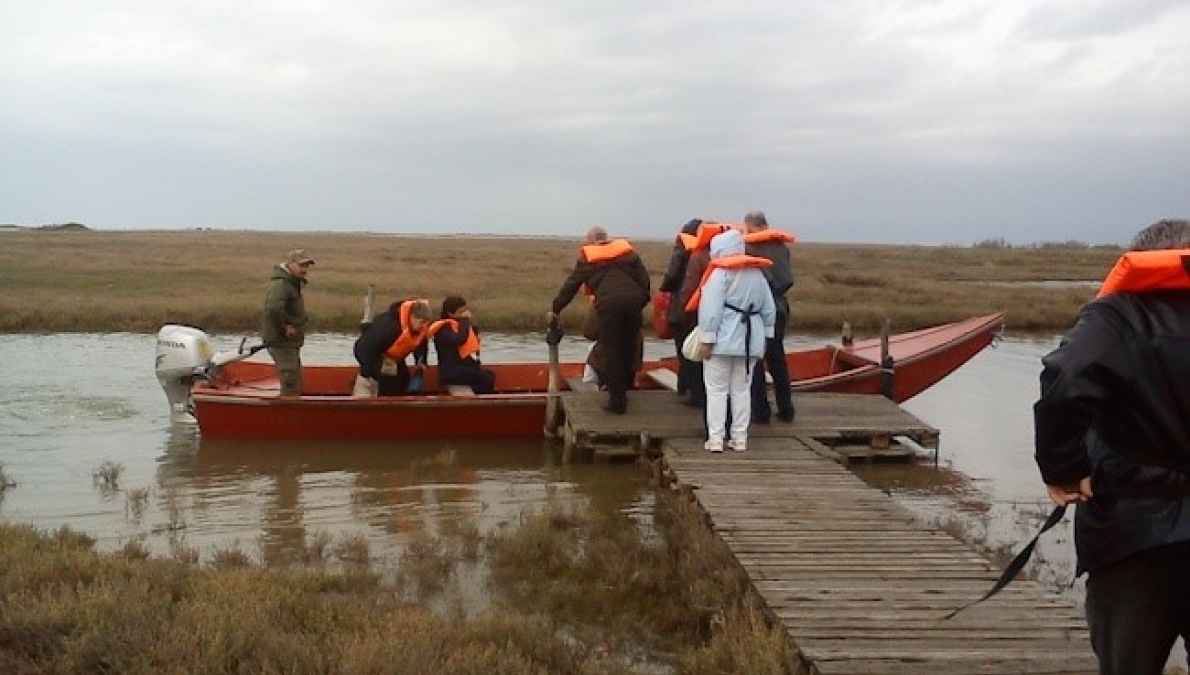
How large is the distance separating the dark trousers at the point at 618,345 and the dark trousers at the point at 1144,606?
7.16m

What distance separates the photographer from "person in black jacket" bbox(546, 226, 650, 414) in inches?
394

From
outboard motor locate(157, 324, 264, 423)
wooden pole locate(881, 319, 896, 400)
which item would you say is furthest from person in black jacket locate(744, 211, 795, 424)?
outboard motor locate(157, 324, 264, 423)

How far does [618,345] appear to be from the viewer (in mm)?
10156

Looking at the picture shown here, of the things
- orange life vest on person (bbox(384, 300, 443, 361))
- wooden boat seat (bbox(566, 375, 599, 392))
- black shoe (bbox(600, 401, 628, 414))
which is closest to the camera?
black shoe (bbox(600, 401, 628, 414))

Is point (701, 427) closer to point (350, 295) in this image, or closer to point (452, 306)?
point (452, 306)

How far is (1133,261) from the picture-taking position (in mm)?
2963

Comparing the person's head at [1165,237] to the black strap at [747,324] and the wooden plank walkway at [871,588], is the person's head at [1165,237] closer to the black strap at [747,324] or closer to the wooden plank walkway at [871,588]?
the wooden plank walkway at [871,588]

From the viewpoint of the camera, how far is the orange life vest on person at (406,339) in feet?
36.7

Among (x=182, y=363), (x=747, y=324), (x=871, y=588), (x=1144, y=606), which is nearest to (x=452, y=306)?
(x=182, y=363)

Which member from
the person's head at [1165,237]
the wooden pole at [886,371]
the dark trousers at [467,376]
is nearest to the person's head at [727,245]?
the dark trousers at [467,376]

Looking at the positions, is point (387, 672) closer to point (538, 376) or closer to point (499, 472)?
point (499, 472)

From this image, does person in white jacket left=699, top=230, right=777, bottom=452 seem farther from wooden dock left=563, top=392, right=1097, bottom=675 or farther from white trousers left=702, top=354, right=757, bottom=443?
wooden dock left=563, top=392, right=1097, bottom=675

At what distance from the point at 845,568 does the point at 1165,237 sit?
10.2 ft

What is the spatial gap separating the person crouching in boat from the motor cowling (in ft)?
6.61
